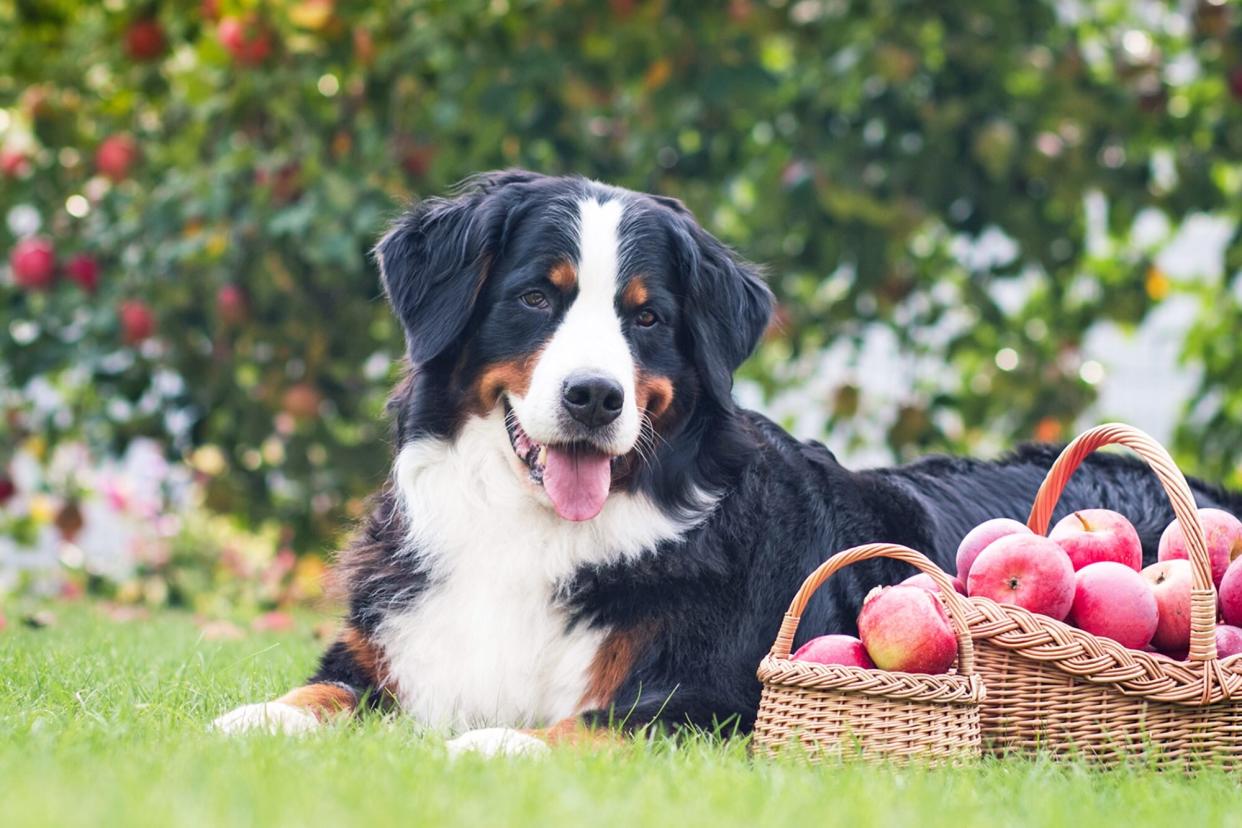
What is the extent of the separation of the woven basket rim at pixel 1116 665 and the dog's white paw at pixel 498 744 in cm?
104

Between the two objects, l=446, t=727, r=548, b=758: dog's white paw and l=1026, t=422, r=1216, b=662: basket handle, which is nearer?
l=446, t=727, r=548, b=758: dog's white paw

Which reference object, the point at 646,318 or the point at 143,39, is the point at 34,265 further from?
the point at 646,318

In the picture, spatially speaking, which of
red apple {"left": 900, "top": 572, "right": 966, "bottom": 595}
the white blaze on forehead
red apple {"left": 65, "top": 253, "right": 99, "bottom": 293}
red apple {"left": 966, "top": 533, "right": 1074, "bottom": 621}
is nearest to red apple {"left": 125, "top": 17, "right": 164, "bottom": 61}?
red apple {"left": 65, "top": 253, "right": 99, "bottom": 293}

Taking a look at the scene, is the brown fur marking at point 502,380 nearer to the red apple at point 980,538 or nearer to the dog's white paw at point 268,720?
the dog's white paw at point 268,720

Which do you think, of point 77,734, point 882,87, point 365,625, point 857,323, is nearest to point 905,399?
point 857,323

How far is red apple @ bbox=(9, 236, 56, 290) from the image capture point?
6.93m

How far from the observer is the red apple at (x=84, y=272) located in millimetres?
6984

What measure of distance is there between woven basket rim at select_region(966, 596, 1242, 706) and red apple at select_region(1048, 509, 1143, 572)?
1.24 ft

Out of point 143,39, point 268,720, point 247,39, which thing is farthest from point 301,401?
point 268,720

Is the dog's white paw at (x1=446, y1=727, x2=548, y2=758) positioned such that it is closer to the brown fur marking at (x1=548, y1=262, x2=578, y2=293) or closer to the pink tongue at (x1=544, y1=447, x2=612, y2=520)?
the pink tongue at (x1=544, y1=447, x2=612, y2=520)

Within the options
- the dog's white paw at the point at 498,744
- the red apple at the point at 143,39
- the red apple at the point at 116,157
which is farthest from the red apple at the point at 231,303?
the dog's white paw at the point at 498,744

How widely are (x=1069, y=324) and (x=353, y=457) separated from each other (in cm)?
385

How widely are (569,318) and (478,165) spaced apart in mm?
3304

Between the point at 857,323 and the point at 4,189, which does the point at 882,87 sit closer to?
the point at 857,323
